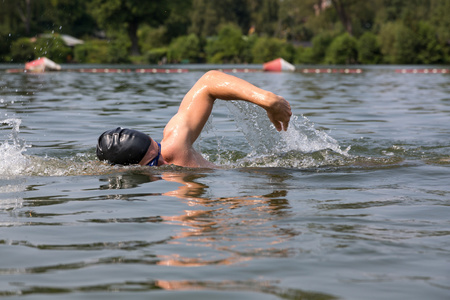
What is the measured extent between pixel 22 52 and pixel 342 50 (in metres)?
27.1

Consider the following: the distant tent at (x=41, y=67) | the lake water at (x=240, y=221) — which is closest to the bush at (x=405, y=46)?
the distant tent at (x=41, y=67)

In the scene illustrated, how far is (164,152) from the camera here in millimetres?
6031

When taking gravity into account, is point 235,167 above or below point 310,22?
below

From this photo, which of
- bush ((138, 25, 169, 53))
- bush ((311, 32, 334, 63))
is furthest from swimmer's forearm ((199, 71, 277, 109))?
bush ((138, 25, 169, 53))

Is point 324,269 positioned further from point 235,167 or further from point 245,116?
point 245,116

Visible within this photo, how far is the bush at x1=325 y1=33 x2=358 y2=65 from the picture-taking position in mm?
53906

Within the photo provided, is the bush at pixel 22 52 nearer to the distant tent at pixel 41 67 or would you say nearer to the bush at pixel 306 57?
the distant tent at pixel 41 67

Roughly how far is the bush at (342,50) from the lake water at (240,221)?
46139 mm

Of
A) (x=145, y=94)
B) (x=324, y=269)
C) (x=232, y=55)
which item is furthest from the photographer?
(x=232, y=55)

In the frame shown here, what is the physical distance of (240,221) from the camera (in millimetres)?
4152

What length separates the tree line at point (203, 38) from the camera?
51.8 metres

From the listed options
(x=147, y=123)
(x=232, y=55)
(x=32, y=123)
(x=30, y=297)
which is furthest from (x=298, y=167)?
(x=232, y=55)

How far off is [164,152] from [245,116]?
1.60 metres

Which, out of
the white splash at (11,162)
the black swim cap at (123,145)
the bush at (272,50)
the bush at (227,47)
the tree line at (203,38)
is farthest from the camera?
the bush at (227,47)
